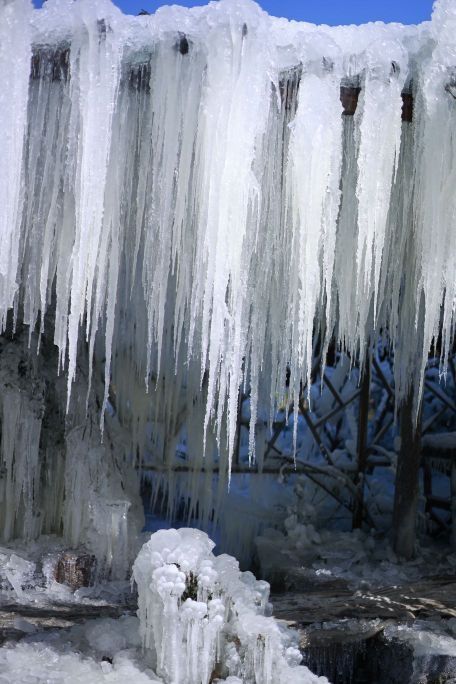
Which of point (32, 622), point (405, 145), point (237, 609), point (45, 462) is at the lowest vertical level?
point (32, 622)

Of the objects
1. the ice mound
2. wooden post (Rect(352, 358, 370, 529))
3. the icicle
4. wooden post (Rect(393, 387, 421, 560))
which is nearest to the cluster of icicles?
the icicle

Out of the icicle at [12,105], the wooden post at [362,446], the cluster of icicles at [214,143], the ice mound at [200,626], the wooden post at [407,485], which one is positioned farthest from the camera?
the wooden post at [362,446]

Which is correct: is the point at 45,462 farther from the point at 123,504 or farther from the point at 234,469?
the point at 234,469

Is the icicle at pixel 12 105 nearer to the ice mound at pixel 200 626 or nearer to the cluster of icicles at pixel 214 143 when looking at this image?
the cluster of icicles at pixel 214 143

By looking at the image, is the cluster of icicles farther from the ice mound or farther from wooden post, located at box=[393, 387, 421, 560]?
wooden post, located at box=[393, 387, 421, 560]

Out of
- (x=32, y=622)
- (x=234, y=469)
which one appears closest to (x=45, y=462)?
(x=32, y=622)

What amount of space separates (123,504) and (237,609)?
2.60 m

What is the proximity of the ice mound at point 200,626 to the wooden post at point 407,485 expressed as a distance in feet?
13.0

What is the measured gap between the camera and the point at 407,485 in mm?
8008

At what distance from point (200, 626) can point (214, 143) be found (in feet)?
8.50

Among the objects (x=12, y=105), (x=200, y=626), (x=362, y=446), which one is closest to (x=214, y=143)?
(x=12, y=105)

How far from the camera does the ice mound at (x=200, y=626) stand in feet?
13.0

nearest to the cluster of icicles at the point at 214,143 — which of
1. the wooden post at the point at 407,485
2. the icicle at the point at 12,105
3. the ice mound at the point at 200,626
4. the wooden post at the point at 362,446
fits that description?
the icicle at the point at 12,105

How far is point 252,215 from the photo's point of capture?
3.41 m
